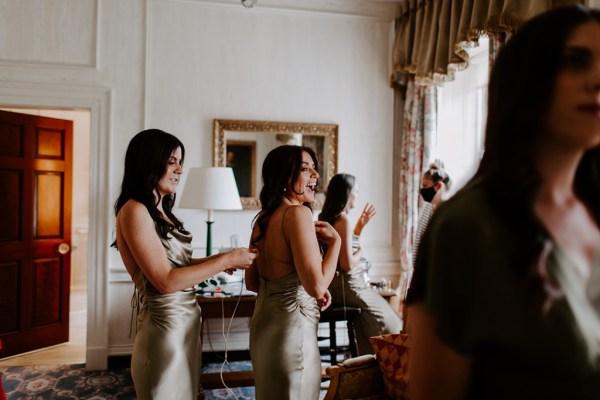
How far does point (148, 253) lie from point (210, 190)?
5.44 ft

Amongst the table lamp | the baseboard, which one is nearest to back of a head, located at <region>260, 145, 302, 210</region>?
the table lamp

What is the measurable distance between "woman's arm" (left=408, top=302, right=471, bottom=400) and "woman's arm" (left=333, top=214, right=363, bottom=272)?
2586mm

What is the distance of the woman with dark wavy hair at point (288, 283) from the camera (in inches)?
72.8

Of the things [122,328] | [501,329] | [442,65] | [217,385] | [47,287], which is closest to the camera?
[501,329]

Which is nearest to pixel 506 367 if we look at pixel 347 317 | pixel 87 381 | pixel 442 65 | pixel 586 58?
pixel 586 58

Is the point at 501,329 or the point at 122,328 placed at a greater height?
the point at 501,329

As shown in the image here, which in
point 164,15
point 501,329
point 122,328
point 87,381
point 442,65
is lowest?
point 87,381

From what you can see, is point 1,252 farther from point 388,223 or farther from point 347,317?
point 388,223

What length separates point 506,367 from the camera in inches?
25.5

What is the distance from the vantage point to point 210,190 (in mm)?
3436

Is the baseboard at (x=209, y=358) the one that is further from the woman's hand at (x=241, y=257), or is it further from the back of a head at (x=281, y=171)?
the back of a head at (x=281, y=171)

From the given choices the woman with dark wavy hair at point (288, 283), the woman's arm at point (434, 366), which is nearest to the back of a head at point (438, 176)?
the woman with dark wavy hair at point (288, 283)

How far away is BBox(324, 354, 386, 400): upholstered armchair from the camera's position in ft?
6.97

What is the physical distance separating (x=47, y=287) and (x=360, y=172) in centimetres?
309
